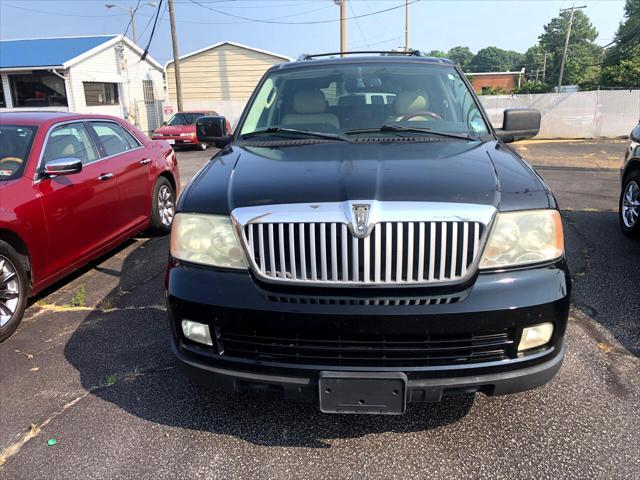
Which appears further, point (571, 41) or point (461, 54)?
point (461, 54)

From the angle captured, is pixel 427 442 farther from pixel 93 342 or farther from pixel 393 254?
pixel 93 342

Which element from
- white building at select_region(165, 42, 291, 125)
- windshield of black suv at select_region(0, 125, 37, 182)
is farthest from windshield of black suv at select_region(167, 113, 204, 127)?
windshield of black suv at select_region(0, 125, 37, 182)

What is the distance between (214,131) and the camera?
3949mm

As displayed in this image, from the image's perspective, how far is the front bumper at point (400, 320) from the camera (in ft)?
6.82

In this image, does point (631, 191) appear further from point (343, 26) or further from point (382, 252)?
point (343, 26)

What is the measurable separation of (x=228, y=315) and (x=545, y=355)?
1.37 m

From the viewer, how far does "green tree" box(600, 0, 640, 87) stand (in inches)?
1578

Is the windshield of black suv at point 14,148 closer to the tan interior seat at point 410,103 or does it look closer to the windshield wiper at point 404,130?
the windshield wiper at point 404,130

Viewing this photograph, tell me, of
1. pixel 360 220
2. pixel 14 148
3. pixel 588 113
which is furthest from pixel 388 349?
pixel 588 113

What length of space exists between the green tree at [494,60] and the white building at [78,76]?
117 meters

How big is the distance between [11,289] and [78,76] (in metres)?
22.9

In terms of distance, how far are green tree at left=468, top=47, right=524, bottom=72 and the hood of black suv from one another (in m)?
138

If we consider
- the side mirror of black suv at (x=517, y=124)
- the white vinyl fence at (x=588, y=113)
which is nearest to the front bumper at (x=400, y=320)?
the side mirror of black suv at (x=517, y=124)

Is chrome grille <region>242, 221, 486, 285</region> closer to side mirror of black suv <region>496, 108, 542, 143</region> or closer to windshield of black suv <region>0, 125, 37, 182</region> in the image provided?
side mirror of black suv <region>496, 108, 542, 143</region>
